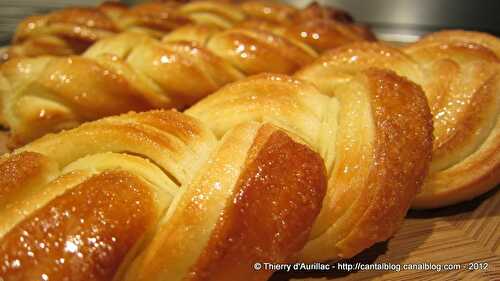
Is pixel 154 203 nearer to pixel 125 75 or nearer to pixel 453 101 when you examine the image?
pixel 125 75

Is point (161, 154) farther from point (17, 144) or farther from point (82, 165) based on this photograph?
point (17, 144)

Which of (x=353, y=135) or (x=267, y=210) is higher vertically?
(x=353, y=135)

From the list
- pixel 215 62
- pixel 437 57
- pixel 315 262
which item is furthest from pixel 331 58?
pixel 315 262

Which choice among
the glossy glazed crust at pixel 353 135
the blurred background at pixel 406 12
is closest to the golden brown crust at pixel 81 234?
the glossy glazed crust at pixel 353 135

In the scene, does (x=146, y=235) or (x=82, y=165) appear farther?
(x=82, y=165)

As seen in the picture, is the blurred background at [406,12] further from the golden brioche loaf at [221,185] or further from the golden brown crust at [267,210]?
the golden brown crust at [267,210]

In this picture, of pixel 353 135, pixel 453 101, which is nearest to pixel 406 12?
pixel 453 101
